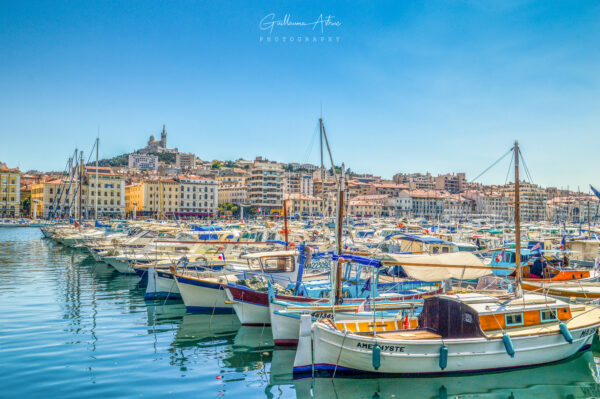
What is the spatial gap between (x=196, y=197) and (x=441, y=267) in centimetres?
12359

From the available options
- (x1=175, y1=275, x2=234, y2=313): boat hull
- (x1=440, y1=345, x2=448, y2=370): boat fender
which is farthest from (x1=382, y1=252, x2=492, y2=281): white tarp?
(x1=175, y1=275, x2=234, y2=313): boat hull

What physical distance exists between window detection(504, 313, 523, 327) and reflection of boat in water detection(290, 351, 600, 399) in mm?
1385

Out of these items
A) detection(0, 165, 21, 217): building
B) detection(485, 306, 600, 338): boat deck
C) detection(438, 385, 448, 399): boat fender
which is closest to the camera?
detection(438, 385, 448, 399): boat fender

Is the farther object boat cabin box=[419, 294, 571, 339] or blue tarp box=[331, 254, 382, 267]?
blue tarp box=[331, 254, 382, 267]

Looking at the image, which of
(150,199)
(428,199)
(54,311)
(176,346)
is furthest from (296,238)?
(428,199)

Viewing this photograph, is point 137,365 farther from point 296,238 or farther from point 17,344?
point 296,238

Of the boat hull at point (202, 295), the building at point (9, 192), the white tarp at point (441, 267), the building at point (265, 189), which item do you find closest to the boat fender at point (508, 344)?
the white tarp at point (441, 267)

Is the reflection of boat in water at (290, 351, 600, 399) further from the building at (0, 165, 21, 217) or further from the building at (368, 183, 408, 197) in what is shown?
the building at (368, 183, 408, 197)

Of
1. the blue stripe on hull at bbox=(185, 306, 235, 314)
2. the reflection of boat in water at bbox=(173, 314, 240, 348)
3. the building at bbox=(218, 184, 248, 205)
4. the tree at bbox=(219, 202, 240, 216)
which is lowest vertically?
the reflection of boat in water at bbox=(173, 314, 240, 348)

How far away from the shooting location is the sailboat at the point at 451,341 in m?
13.3

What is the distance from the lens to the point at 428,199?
17088cm

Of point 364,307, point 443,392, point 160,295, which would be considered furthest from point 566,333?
point 160,295

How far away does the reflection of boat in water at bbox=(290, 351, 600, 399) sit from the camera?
1277cm

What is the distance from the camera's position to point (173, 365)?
573 inches
